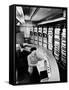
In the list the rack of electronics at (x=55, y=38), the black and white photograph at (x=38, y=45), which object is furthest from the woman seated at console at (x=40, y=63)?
the rack of electronics at (x=55, y=38)

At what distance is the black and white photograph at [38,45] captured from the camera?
3.74m

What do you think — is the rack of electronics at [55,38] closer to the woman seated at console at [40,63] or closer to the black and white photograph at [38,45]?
the black and white photograph at [38,45]

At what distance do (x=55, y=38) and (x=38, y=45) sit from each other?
0.26 metres

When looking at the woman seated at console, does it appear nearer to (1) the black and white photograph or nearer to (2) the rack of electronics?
(1) the black and white photograph

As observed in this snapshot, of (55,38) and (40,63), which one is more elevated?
(55,38)

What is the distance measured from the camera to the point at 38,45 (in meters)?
3.88

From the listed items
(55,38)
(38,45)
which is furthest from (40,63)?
(55,38)

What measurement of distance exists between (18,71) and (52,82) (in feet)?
1.65

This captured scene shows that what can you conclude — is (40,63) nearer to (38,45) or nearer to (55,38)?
(38,45)

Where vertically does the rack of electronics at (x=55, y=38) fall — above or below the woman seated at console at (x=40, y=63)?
above

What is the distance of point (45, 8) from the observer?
389 cm

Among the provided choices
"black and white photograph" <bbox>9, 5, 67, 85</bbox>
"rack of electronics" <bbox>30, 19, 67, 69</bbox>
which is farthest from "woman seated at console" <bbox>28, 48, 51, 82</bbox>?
"rack of electronics" <bbox>30, 19, 67, 69</bbox>

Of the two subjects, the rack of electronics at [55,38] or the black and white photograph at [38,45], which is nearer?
the black and white photograph at [38,45]

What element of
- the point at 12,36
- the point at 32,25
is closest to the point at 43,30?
the point at 32,25
